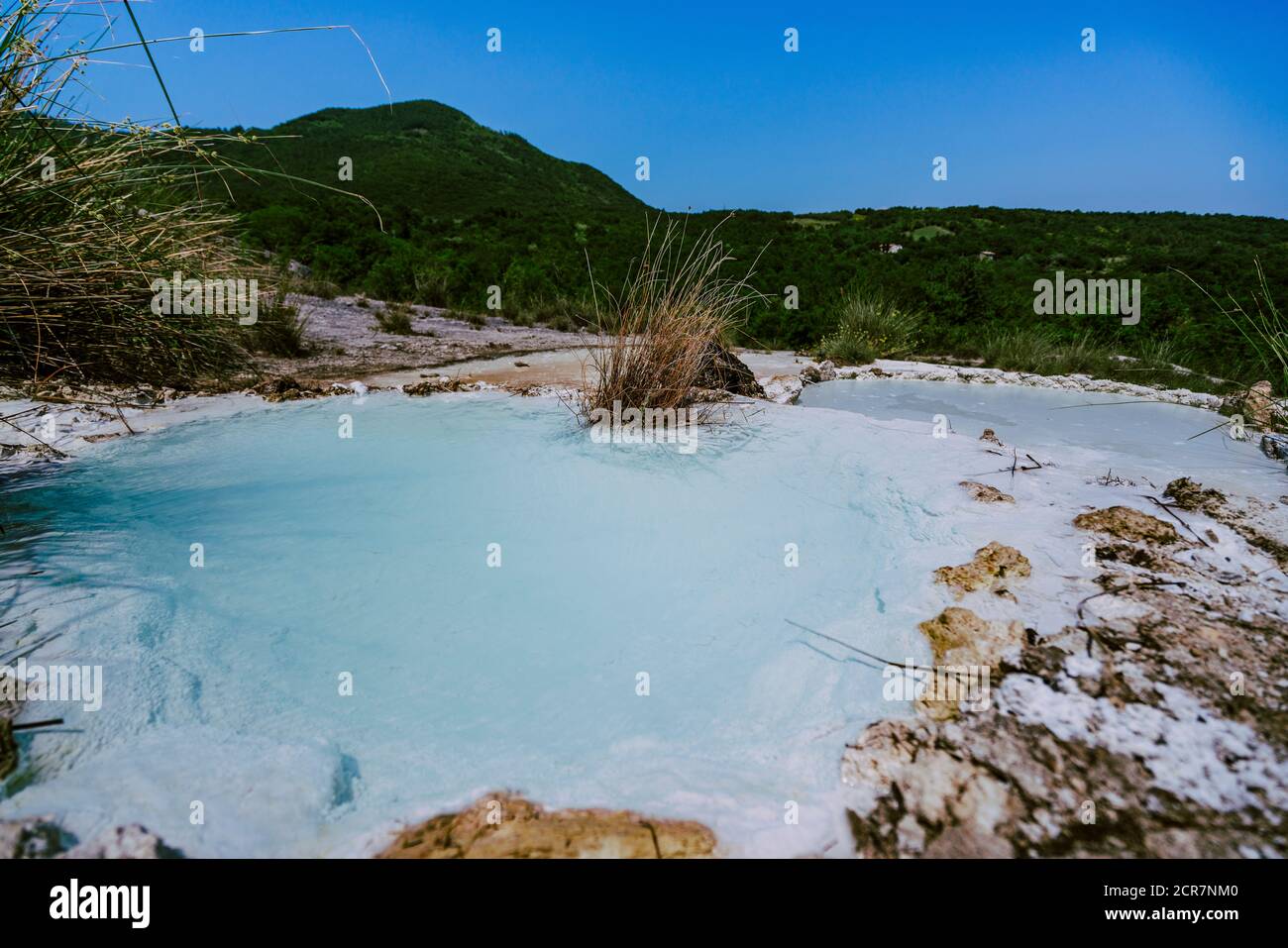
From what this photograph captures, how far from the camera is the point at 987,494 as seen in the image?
2053mm

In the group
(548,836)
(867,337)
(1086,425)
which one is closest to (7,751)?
(548,836)

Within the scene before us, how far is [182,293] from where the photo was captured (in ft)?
6.66

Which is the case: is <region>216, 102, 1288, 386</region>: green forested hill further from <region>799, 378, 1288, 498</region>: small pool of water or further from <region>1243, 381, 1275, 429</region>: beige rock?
<region>1243, 381, 1275, 429</region>: beige rock

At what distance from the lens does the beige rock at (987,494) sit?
2.02 metres

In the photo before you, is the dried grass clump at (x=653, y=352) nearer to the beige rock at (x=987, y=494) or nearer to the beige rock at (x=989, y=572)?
the beige rock at (x=987, y=494)

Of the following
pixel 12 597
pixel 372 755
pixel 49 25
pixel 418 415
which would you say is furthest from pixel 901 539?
pixel 49 25

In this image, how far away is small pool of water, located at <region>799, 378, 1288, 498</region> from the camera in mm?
2436

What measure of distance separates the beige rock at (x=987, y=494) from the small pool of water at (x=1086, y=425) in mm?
657

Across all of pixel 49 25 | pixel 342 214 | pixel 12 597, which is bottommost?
pixel 12 597

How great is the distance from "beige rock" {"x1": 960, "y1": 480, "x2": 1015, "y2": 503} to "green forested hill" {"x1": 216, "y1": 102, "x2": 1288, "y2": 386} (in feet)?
7.65

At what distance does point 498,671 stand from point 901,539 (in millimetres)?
1270

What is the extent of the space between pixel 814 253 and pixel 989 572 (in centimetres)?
1570

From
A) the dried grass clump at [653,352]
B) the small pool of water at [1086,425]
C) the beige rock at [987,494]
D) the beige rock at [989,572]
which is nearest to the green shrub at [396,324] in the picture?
the dried grass clump at [653,352]
